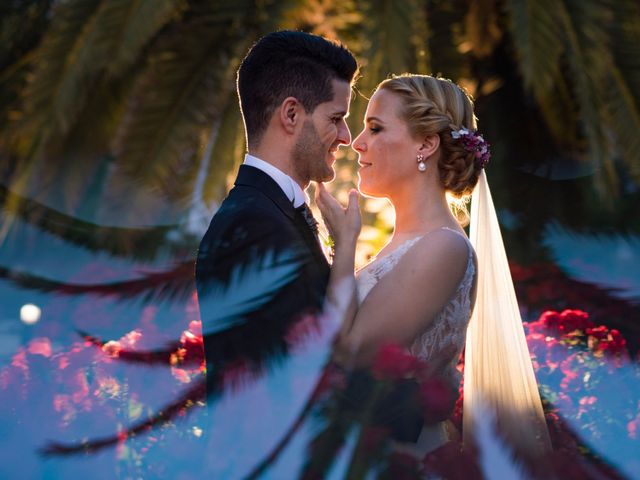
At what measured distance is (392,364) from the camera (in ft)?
7.95

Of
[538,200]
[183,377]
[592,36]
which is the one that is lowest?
[538,200]

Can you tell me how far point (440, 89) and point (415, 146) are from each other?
0.75 feet

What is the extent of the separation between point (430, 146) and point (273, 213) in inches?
30.5

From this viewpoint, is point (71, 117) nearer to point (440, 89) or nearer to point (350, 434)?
point (440, 89)

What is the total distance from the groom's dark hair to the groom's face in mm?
30

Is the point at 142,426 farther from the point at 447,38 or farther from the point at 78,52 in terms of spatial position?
the point at 447,38

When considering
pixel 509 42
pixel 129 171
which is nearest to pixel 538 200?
pixel 509 42

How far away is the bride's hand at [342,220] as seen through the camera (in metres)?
2.68

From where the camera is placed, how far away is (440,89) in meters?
3.06

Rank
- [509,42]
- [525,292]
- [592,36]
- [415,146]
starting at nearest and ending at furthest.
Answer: [415,146] < [525,292] < [592,36] < [509,42]

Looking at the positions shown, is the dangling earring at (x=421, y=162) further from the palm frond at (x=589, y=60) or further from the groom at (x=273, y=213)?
the palm frond at (x=589, y=60)

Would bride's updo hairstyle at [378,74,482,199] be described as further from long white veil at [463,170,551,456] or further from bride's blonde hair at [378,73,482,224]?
long white veil at [463,170,551,456]

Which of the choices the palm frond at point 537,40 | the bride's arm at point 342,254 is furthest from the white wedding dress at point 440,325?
the palm frond at point 537,40

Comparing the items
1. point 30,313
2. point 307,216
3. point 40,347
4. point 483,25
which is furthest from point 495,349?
point 483,25
